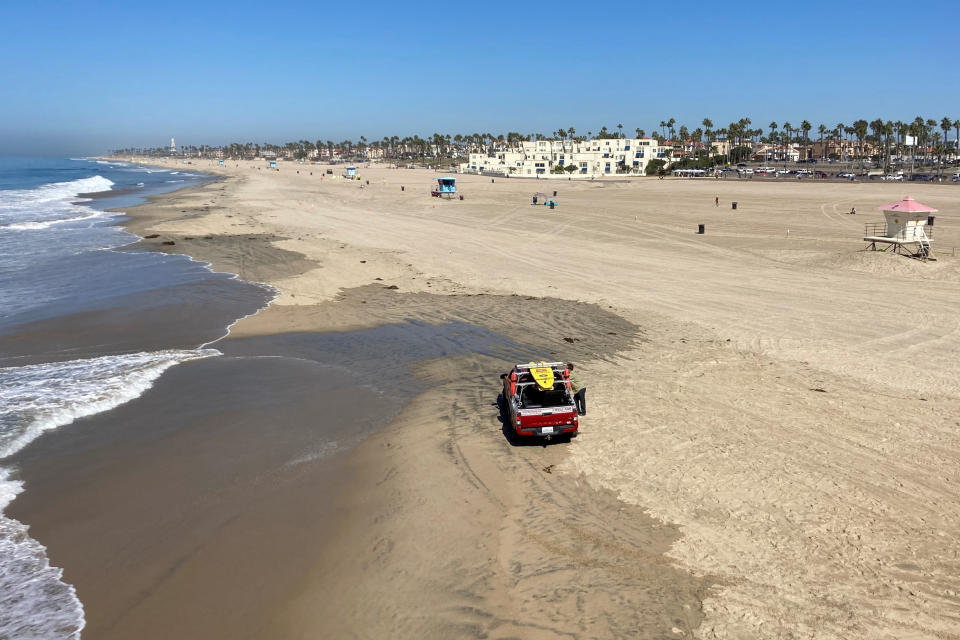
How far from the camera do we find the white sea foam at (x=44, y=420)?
8.68 m

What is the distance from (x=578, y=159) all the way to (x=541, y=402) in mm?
142493

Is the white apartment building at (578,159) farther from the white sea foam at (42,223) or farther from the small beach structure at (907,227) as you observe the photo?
the small beach structure at (907,227)

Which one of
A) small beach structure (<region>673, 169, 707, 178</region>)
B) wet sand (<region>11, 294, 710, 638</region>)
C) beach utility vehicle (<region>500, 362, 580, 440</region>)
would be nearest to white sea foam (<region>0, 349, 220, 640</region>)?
wet sand (<region>11, 294, 710, 638</region>)

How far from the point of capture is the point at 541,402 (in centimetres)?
1372

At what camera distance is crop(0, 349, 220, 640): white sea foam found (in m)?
8.68

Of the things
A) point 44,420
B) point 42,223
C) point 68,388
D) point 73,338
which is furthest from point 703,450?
point 42,223

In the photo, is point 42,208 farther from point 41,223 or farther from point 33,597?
point 33,597

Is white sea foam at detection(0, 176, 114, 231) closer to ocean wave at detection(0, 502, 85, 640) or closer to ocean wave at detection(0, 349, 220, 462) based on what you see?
ocean wave at detection(0, 349, 220, 462)

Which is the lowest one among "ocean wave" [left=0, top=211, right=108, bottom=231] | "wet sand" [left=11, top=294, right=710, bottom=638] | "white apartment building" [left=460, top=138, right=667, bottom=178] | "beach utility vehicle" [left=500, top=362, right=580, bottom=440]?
"wet sand" [left=11, top=294, right=710, bottom=638]

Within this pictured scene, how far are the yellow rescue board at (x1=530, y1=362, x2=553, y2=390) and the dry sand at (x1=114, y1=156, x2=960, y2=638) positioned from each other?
145cm

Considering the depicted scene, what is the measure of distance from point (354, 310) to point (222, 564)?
16.4m

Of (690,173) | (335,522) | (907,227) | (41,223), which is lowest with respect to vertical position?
(335,522)

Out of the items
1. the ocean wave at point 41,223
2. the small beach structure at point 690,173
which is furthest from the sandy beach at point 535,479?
the small beach structure at point 690,173

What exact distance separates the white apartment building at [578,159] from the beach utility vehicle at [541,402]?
129496 mm
